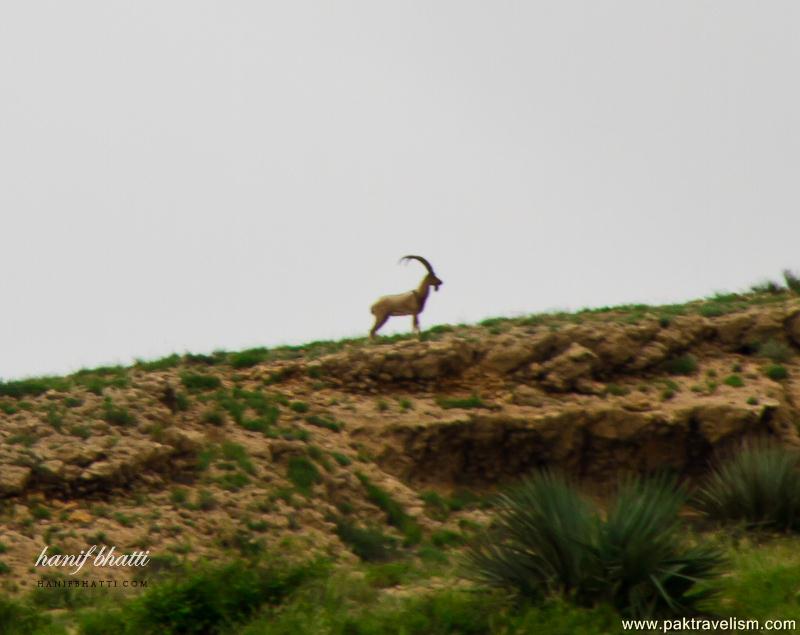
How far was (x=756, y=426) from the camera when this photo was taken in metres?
22.7

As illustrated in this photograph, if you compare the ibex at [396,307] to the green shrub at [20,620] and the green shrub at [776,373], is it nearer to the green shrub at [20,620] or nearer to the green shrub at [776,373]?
the green shrub at [776,373]

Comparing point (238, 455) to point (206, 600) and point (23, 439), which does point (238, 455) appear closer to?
point (23, 439)

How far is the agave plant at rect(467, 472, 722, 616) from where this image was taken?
13.7m

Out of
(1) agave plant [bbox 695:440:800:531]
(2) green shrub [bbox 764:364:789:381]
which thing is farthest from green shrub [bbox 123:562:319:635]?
(2) green shrub [bbox 764:364:789:381]

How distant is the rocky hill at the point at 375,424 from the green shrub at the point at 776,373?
3 centimetres

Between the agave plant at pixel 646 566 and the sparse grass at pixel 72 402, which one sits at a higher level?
the sparse grass at pixel 72 402

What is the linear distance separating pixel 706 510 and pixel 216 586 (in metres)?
7.44

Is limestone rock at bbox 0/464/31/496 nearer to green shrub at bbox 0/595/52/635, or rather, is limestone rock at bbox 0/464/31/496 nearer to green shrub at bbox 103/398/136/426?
green shrub at bbox 103/398/136/426

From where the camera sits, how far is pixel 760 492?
18297mm

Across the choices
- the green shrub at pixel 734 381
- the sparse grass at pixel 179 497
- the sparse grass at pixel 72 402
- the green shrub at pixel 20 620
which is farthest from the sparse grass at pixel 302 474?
the green shrub at pixel 734 381

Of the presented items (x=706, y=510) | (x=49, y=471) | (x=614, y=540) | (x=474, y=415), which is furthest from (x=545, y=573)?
(x=474, y=415)

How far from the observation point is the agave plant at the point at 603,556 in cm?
1373

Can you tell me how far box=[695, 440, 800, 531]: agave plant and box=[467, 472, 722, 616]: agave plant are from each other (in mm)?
4167

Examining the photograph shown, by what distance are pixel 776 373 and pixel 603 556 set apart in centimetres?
1143
